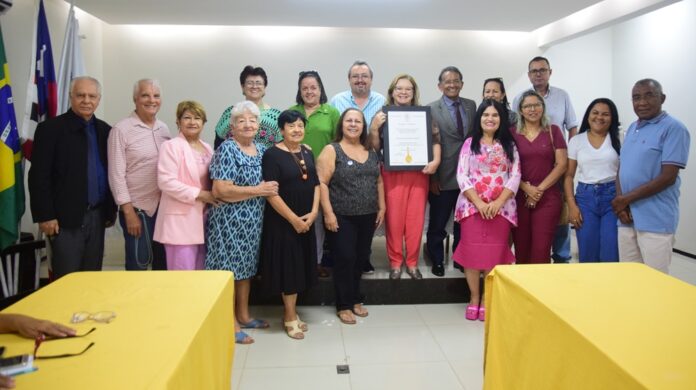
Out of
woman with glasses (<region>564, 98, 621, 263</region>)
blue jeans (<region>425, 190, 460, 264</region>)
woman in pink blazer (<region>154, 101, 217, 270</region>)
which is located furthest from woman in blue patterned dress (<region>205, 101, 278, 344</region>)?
woman with glasses (<region>564, 98, 621, 263</region>)

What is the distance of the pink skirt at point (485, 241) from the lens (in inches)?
135

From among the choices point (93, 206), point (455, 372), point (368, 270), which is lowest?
point (455, 372)

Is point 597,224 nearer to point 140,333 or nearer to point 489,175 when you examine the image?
point 489,175

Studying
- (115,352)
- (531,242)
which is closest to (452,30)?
(531,242)

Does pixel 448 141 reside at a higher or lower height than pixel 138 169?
higher

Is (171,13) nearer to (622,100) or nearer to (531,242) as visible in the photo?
(531,242)

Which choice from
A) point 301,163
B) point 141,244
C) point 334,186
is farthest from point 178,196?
point 334,186

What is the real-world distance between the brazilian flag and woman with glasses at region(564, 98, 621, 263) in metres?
3.83

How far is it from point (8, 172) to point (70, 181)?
2.12ft

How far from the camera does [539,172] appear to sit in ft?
11.3

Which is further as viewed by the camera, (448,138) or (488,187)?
(448,138)

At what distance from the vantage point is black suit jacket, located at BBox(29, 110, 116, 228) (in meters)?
2.74

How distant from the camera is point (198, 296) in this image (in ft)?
5.78

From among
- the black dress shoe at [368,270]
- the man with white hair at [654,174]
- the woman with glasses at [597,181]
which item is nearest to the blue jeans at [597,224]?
the woman with glasses at [597,181]
